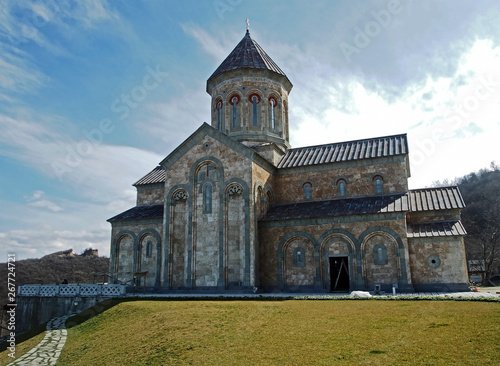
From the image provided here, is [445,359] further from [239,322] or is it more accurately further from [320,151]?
[320,151]

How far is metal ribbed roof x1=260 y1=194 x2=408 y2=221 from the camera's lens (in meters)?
24.0

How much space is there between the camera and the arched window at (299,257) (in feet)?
81.3

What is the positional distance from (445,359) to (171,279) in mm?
19576

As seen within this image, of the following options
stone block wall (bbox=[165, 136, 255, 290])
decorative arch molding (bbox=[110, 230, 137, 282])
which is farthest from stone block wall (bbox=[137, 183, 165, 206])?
stone block wall (bbox=[165, 136, 255, 290])

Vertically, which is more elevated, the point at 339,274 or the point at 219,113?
the point at 219,113

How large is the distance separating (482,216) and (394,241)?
4323cm

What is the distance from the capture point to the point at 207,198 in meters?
26.3

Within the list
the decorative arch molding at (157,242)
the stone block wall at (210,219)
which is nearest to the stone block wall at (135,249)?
the decorative arch molding at (157,242)

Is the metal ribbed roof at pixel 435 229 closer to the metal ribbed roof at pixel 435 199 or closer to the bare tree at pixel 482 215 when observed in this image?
the metal ribbed roof at pixel 435 199

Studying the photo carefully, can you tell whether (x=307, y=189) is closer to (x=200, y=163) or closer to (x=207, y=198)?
(x=207, y=198)

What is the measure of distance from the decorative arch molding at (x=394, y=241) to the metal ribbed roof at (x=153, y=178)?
15822 millimetres

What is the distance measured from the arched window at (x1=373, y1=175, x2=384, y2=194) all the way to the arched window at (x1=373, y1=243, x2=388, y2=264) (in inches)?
170

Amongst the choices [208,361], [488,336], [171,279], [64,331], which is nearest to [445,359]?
[488,336]

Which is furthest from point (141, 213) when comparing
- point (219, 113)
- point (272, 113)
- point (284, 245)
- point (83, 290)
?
point (272, 113)
